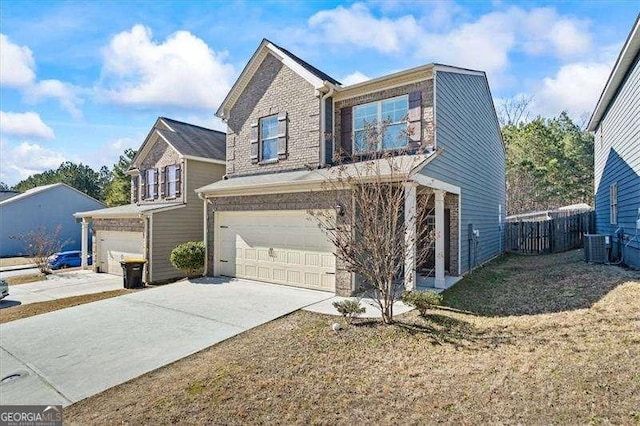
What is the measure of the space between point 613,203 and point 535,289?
21.5 ft

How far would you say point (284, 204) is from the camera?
10.7m

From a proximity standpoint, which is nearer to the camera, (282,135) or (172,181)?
(282,135)

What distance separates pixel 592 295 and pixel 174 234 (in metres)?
14.7

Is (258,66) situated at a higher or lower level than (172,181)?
higher

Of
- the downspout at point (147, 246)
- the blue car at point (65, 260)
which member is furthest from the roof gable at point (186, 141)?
the blue car at point (65, 260)

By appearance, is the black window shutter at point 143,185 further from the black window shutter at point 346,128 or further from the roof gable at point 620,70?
the roof gable at point 620,70

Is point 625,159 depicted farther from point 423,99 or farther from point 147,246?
point 147,246

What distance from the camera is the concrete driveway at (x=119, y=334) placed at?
5173 millimetres

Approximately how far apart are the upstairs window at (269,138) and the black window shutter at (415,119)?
16.7 ft

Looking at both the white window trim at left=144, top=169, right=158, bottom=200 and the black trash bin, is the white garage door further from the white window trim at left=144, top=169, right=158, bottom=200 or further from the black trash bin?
the white window trim at left=144, top=169, right=158, bottom=200

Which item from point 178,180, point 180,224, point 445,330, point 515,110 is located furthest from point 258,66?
point 515,110

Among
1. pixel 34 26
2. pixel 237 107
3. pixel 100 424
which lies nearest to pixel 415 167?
pixel 100 424

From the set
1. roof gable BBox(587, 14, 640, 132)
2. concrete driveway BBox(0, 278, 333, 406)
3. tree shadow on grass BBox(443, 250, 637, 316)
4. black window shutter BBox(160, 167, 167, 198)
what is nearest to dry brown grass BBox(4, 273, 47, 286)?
black window shutter BBox(160, 167, 167, 198)

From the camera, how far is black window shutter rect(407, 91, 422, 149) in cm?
1003
